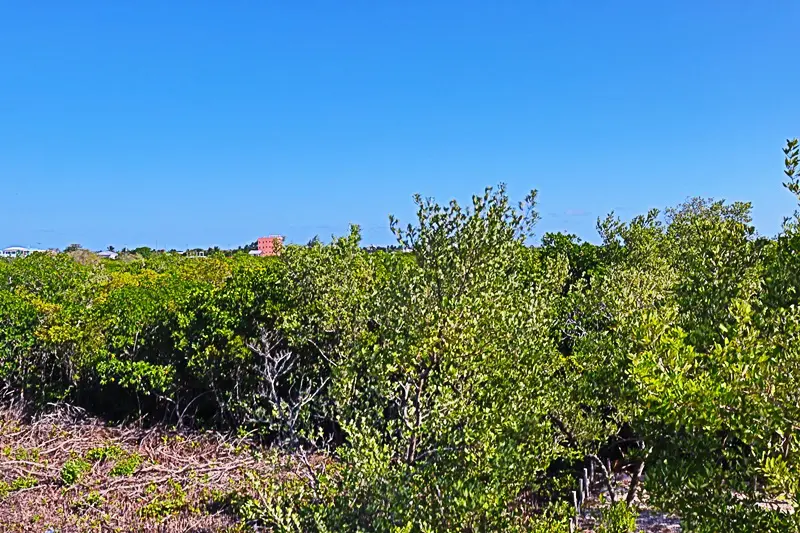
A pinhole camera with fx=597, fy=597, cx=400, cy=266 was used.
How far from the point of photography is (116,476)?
534 inches

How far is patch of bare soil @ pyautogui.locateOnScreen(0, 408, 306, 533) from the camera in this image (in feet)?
38.6

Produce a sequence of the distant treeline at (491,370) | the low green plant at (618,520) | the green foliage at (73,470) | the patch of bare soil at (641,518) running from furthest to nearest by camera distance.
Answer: the green foliage at (73,470)
the patch of bare soil at (641,518)
the low green plant at (618,520)
the distant treeline at (491,370)

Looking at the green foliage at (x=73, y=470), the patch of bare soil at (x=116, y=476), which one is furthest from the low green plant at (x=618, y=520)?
the green foliage at (x=73, y=470)

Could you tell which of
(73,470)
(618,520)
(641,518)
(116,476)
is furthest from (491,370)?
(73,470)

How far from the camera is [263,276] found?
51.3 feet

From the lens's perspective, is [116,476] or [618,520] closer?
[618,520]

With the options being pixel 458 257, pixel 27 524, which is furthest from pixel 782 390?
pixel 27 524

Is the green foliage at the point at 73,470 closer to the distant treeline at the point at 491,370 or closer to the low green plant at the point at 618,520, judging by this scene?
the distant treeline at the point at 491,370

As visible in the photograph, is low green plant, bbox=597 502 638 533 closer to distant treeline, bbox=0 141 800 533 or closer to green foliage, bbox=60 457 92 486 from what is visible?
distant treeline, bbox=0 141 800 533

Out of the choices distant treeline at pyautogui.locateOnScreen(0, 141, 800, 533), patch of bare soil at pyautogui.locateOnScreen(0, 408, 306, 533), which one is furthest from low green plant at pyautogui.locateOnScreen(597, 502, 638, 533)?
patch of bare soil at pyautogui.locateOnScreen(0, 408, 306, 533)

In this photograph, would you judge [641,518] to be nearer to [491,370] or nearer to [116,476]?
[491,370]

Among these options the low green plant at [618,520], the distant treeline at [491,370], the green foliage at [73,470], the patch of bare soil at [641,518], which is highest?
the distant treeline at [491,370]

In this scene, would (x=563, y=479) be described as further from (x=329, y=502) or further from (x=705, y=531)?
(x=705, y=531)

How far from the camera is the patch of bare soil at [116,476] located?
11758mm
